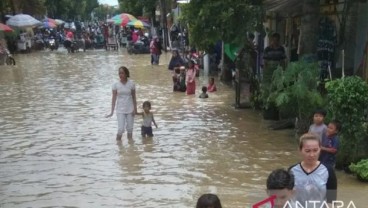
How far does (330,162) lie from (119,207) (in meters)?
2.70

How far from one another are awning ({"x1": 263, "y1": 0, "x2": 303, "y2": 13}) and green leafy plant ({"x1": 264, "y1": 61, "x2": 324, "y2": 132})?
7.88ft

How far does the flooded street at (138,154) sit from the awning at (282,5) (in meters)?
2.59

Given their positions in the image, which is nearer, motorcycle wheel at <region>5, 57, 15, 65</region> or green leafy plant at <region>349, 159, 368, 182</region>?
green leafy plant at <region>349, 159, 368, 182</region>

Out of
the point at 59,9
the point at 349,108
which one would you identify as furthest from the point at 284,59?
the point at 59,9

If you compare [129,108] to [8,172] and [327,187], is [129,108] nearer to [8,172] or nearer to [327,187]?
[8,172]

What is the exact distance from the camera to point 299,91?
376 inches

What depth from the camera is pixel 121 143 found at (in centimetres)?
1040

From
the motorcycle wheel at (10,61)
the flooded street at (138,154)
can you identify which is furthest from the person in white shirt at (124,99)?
the motorcycle wheel at (10,61)

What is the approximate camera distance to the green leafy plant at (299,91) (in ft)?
31.4

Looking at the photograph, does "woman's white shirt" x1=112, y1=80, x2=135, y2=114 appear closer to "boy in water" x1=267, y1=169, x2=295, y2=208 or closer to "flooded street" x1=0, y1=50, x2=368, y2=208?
"flooded street" x1=0, y1=50, x2=368, y2=208

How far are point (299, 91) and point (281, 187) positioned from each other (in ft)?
20.9

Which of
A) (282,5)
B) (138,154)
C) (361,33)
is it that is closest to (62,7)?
(282,5)

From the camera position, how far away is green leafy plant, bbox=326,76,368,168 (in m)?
7.93

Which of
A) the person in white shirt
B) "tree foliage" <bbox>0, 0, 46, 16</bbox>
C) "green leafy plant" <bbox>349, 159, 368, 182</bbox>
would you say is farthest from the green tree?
"green leafy plant" <bbox>349, 159, 368, 182</bbox>
